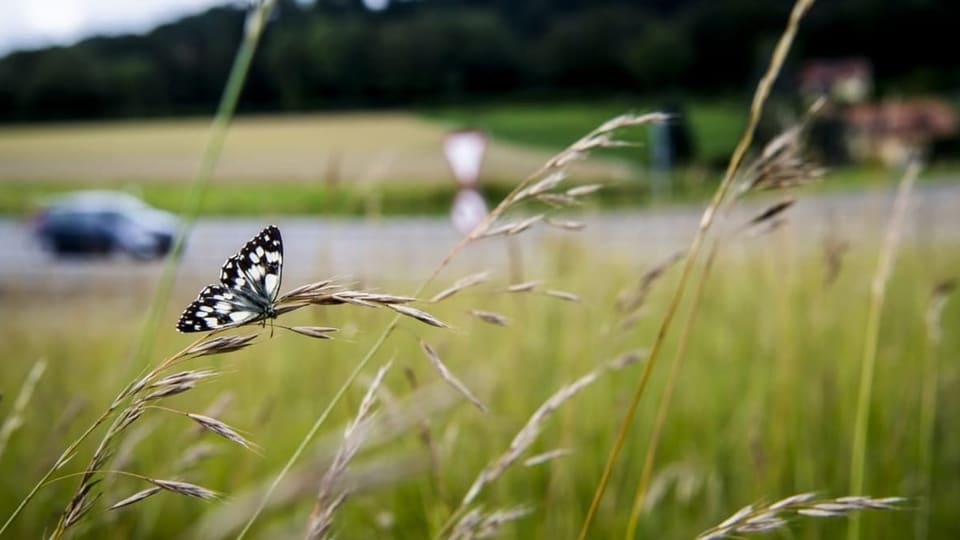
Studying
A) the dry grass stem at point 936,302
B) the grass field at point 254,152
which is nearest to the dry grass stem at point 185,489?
the dry grass stem at point 936,302

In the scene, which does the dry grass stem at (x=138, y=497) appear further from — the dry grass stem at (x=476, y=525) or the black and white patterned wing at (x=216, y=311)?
the dry grass stem at (x=476, y=525)

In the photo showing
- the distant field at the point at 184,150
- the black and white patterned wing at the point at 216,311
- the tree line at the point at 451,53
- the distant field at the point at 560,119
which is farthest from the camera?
the distant field at the point at 560,119

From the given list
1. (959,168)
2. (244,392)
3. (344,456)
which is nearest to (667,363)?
(244,392)

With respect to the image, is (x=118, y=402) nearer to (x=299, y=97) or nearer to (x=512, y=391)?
(x=512, y=391)

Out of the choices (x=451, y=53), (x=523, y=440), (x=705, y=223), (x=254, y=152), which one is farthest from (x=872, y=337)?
(x=254, y=152)

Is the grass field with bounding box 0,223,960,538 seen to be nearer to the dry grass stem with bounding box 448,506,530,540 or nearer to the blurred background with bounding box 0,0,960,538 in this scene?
the blurred background with bounding box 0,0,960,538

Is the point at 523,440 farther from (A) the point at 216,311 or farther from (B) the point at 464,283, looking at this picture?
(A) the point at 216,311
